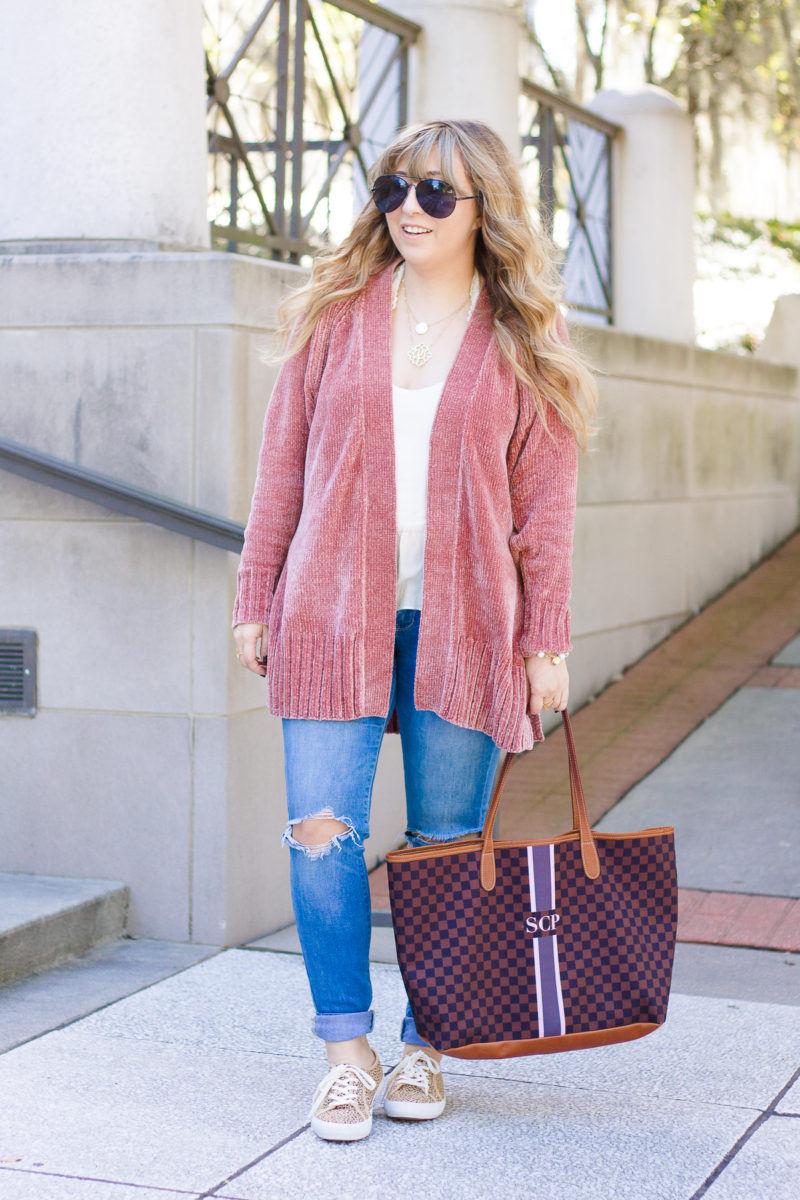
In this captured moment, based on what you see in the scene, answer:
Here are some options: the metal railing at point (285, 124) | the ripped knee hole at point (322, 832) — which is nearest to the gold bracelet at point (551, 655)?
the ripped knee hole at point (322, 832)

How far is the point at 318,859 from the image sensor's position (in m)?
2.95

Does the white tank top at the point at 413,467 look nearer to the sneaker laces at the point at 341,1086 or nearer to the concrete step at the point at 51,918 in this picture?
the sneaker laces at the point at 341,1086

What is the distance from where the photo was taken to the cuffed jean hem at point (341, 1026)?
2971 millimetres

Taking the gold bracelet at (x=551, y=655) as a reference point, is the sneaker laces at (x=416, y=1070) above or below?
below

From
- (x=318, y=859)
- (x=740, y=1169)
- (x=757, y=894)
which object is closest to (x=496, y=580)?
(x=318, y=859)

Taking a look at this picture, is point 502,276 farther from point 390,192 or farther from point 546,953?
point 546,953

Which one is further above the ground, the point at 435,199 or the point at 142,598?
the point at 435,199

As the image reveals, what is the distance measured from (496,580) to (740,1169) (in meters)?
1.16

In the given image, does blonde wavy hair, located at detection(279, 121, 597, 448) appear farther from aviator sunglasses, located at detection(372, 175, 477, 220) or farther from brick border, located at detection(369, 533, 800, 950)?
brick border, located at detection(369, 533, 800, 950)

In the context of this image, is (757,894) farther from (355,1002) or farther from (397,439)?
(397,439)

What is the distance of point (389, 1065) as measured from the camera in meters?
3.34

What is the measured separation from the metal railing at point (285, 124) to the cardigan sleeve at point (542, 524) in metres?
2.80

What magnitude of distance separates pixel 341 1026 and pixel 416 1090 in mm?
219

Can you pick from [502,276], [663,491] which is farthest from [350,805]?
[663,491]
